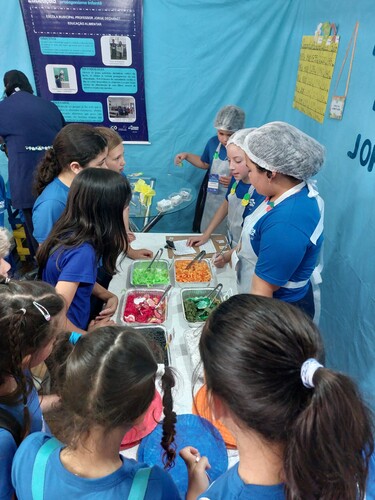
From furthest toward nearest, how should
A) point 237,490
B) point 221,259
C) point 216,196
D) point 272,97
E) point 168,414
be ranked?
point 272,97, point 216,196, point 221,259, point 168,414, point 237,490

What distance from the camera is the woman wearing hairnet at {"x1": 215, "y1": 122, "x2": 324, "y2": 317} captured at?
1.29 m

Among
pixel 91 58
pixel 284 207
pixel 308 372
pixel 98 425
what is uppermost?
pixel 91 58

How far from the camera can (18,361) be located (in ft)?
2.98

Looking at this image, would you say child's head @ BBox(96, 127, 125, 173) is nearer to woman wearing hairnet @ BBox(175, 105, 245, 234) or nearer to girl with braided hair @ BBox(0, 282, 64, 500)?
woman wearing hairnet @ BBox(175, 105, 245, 234)

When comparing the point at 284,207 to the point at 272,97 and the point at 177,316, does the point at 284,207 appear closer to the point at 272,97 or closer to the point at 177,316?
the point at 177,316

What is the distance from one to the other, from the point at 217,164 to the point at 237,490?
8.32 feet

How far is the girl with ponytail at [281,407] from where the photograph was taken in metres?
0.57

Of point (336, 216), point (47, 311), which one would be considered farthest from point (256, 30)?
point (47, 311)

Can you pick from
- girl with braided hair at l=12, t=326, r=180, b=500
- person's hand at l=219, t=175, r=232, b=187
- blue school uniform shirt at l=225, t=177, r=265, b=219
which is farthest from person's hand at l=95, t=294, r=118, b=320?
person's hand at l=219, t=175, r=232, b=187

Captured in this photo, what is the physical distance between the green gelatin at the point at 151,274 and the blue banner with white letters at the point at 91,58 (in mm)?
2080

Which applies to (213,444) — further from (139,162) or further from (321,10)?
(139,162)

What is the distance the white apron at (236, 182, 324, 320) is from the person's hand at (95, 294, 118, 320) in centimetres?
65

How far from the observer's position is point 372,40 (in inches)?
66.7

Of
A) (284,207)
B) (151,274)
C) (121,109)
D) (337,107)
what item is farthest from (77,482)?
(121,109)
